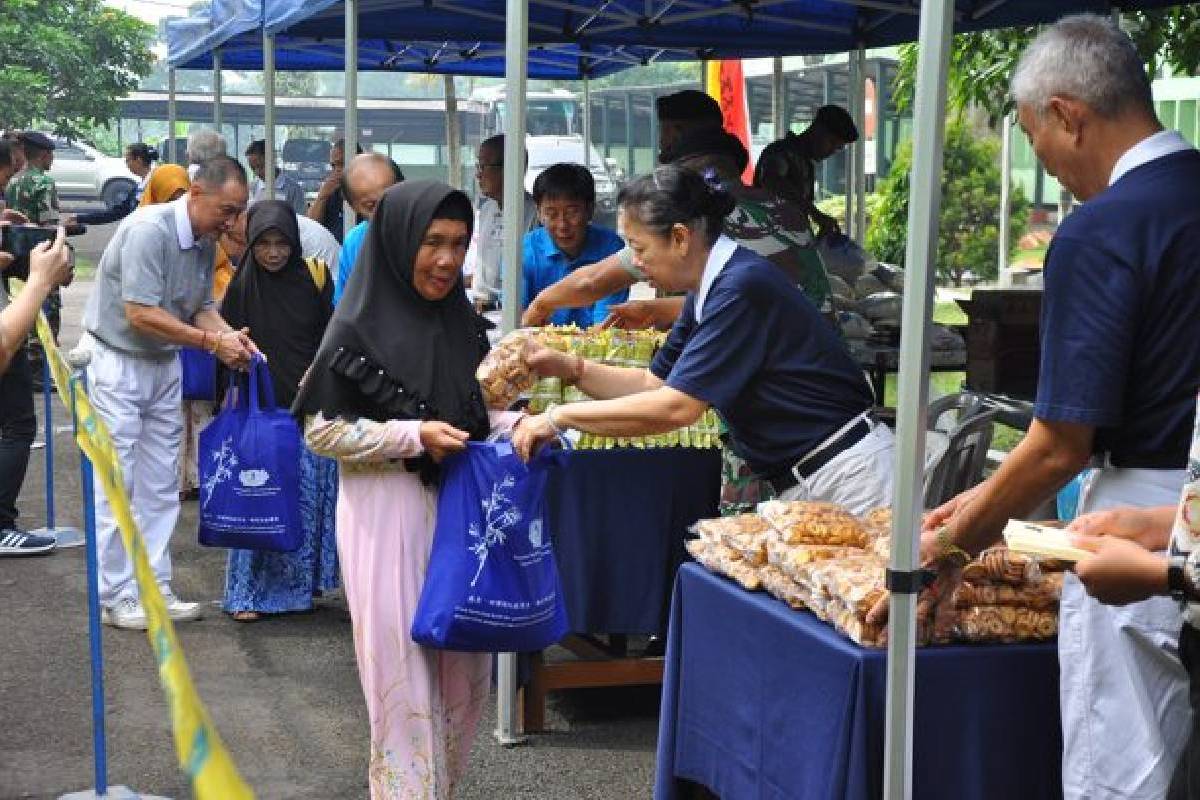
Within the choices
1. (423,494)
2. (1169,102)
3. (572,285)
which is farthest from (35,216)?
(1169,102)

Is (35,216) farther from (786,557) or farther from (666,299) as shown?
(786,557)

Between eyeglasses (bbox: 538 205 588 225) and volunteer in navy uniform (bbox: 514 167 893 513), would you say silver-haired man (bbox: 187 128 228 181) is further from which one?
volunteer in navy uniform (bbox: 514 167 893 513)

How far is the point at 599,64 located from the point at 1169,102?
18.0 metres

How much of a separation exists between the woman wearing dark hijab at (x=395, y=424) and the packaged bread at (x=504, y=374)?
162 millimetres

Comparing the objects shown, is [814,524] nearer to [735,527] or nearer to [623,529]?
[735,527]

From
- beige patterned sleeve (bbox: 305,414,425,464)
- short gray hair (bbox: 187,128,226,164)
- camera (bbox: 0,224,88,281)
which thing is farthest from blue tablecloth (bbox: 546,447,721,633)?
short gray hair (bbox: 187,128,226,164)

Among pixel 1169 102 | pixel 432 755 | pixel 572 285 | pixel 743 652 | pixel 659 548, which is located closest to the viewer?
pixel 743 652

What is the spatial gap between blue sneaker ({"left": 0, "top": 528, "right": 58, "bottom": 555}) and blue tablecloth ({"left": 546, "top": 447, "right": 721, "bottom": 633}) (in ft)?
13.9

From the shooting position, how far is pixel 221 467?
7332 mm

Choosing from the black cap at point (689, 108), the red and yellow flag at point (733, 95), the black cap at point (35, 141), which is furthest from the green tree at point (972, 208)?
the black cap at point (689, 108)

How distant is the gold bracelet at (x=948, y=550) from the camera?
3.48m

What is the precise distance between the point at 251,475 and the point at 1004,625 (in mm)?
4380

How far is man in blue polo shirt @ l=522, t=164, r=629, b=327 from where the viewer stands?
714 centimetres

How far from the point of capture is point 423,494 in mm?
4426
